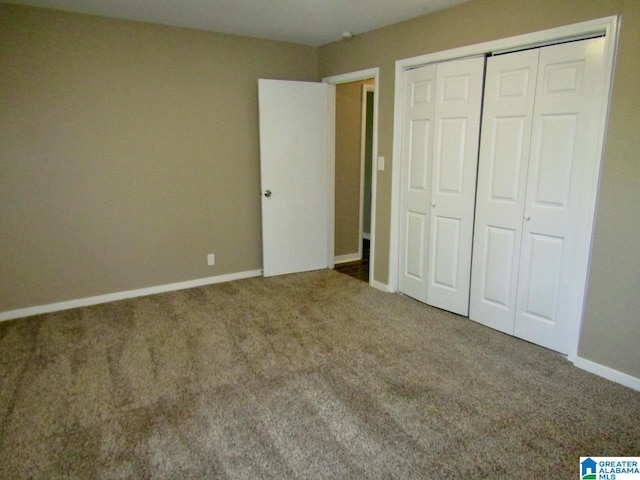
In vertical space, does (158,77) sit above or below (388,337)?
above

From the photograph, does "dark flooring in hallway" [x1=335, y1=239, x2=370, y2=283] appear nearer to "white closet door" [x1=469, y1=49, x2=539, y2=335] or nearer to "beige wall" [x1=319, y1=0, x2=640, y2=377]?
"white closet door" [x1=469, y1=49, x2=539, y2=335]

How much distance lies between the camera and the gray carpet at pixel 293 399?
6.34 ft

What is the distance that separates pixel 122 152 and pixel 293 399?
8.80ft

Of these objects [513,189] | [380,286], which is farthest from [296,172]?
[513,189]

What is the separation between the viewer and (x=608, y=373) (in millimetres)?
2590

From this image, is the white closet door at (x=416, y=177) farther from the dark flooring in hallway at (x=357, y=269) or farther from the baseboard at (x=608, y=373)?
the baseboard at (x=608, y=373)

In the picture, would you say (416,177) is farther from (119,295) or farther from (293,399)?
(119,295)

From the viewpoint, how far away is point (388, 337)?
10.4 ft

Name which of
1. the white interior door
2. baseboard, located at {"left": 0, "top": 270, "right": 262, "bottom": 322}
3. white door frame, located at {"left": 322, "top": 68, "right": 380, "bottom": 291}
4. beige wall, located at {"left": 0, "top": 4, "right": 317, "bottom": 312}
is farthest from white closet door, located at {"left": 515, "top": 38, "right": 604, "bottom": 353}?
baseboard, located at {"left": 0, "top": 270, "right": 262, "bottom": 322}

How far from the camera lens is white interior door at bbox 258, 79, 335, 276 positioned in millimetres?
4316

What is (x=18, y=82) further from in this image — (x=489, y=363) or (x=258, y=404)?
(x=489, y=363)

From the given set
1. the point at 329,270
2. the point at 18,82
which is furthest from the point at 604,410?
the point at 18,82

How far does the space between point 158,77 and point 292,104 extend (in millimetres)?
1288

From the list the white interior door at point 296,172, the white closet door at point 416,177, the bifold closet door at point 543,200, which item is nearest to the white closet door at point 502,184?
the bifold closet door at point 543,200
